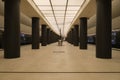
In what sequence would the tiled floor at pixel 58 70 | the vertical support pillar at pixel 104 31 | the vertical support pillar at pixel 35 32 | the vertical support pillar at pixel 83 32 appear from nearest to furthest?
the tiled floor at pixel 58 70 < the vertical support pillar at pixel 104 31 < the vertical support pillar at pixel 83 32 < the vertical support pillar at pixel 35 32

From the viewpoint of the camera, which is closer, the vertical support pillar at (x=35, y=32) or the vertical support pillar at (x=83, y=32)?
the vertical support pillar at (x=83, y=32)

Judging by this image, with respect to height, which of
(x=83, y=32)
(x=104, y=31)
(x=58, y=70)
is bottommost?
(x=58, y=70)

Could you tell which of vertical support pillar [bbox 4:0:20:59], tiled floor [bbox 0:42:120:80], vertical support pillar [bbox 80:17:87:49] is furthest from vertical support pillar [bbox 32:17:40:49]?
tiled floor [bbox 0:42:120:80]

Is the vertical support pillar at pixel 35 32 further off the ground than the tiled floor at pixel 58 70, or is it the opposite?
the vertical support pillar at pixel 35 32

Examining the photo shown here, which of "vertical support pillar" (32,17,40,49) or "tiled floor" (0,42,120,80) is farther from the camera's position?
"vertical support pillar" (32,17,40,49)

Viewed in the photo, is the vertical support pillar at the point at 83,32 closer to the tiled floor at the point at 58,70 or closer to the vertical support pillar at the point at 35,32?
the vertical support pillar at the point at 35,32

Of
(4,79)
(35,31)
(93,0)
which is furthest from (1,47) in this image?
(4,79)

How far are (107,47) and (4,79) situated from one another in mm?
9328

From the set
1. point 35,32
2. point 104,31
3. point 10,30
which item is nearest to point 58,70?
point 104,31

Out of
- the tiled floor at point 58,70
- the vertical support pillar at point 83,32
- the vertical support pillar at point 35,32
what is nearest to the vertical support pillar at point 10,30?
the tiled floor at point 58,70

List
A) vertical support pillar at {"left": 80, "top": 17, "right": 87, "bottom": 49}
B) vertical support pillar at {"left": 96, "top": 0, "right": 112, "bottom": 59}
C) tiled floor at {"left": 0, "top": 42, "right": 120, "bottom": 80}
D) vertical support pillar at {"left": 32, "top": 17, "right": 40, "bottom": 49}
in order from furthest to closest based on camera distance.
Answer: vertical support pillar at {"left": 32, "top": 17, "right": 40, "bottom": 49}, vertical support pillar at {"left": 80, "top": 17, "right": 87, "bottom": 49}, vertical support pillar at {"left": 96, "top": 0, "right": 112, "bottom": 59}, tiled floor at {"left": 0, "top": 42, "right": 120, "bottom": 80}

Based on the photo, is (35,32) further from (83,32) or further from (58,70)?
(58,70)

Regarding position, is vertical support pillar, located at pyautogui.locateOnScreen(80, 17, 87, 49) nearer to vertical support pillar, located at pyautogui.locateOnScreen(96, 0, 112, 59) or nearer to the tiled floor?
vertical support pillar, located at pyautogui.locateOnScreen(96, 0, 112, 59)

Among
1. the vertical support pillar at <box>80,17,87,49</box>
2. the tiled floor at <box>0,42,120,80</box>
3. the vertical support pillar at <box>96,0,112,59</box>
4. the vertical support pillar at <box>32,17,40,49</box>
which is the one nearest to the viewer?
the tiled floor at <box>0,42,120,80</box>
